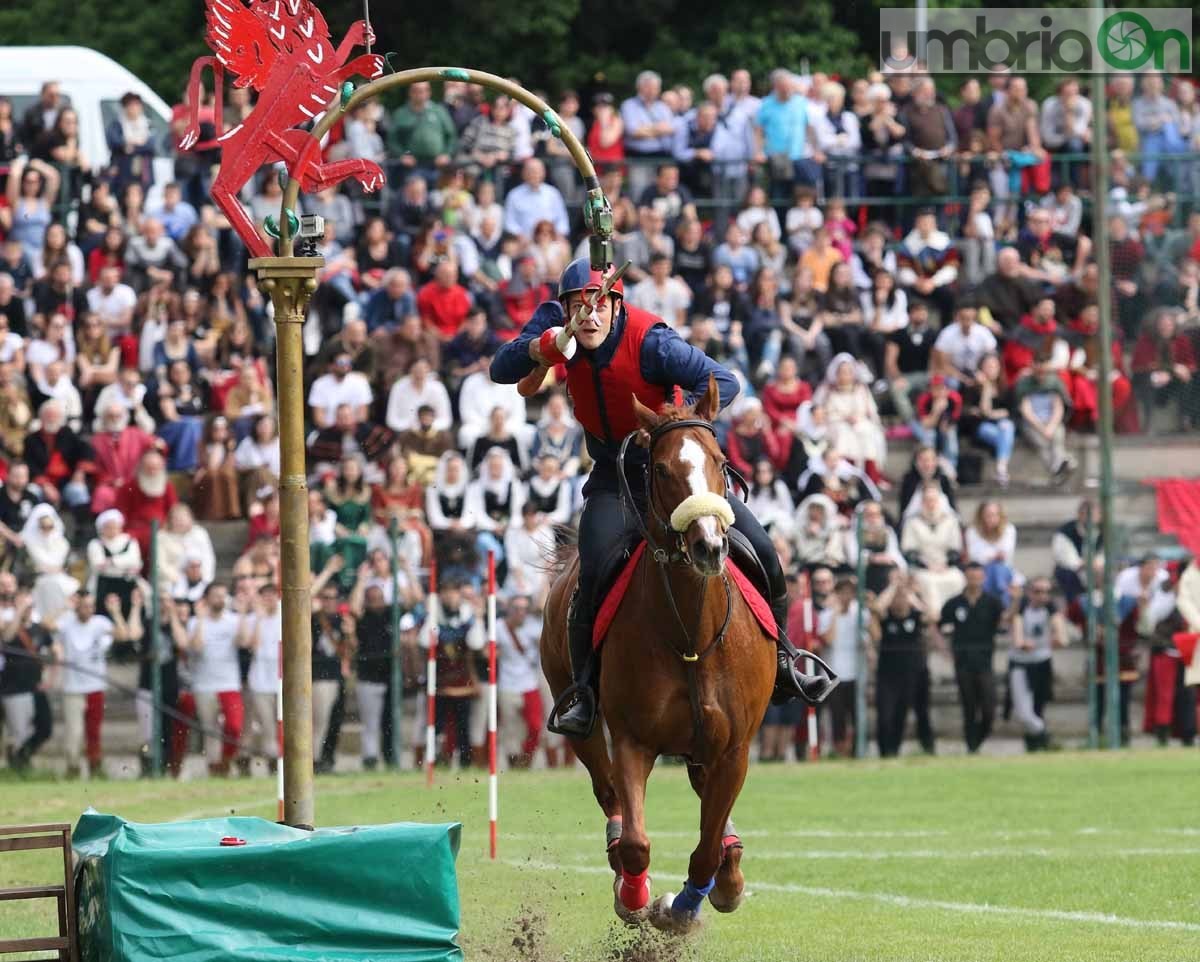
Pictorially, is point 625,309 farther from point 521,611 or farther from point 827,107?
point 827,107

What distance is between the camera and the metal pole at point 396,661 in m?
20.8

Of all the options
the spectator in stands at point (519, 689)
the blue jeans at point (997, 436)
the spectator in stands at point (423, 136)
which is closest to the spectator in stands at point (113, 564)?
the spectator in stands at point (519, 689)

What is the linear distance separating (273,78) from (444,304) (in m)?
14.2

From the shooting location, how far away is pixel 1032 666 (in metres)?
22.7

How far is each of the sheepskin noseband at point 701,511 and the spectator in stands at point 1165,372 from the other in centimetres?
1716

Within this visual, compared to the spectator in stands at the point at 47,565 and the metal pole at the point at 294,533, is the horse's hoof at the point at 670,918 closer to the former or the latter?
the metal pole at the point at 294,533

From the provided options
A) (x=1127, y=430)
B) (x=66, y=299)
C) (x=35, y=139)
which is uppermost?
(x=35, y=139)

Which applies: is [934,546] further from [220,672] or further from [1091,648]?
[220,672]

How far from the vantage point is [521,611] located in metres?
21.6

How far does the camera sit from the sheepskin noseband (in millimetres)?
8953

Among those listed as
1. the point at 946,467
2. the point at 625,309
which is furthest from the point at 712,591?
the point at 946,467

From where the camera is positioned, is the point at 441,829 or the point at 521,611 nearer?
the point at 441,829

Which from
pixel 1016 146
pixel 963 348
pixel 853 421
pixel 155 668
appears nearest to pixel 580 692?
pixel 155 668

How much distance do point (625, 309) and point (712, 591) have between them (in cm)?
146
